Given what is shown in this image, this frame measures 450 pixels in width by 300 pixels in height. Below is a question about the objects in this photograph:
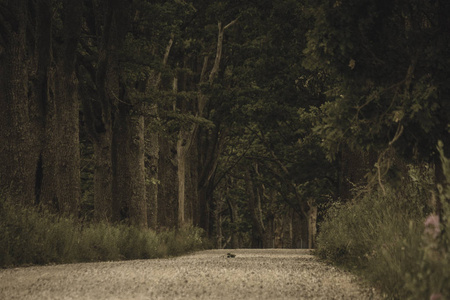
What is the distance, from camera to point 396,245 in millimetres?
7016

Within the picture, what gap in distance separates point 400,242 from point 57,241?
26.8 feet

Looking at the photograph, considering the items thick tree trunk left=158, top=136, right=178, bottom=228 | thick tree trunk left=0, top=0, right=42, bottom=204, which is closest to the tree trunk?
thick tree trunk left=0, top=0, right=42, bottom=204

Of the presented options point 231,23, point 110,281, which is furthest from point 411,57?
point 231,23

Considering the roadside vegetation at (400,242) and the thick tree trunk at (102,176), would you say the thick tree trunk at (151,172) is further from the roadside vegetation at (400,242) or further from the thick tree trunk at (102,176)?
the roadside vegetation at (400,242)

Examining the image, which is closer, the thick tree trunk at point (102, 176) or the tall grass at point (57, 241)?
the tall grass at point (57, 241)

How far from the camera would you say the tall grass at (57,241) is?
11.5 meters

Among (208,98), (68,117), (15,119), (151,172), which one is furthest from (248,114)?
(15,119)

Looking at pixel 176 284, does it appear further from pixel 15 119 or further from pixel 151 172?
pixel 151 172

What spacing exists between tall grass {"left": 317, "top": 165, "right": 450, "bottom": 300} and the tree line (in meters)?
0.81

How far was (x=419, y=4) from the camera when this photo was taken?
28.5 feet

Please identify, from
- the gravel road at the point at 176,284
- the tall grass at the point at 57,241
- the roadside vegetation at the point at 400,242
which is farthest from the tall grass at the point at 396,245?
the tall grass at the point at 57,241

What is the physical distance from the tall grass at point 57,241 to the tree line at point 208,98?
3.13ft

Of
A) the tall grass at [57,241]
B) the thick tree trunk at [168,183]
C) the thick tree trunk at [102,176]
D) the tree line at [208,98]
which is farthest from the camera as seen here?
the thick tree trunk at [168,183]

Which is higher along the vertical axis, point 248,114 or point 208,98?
point 208,98
